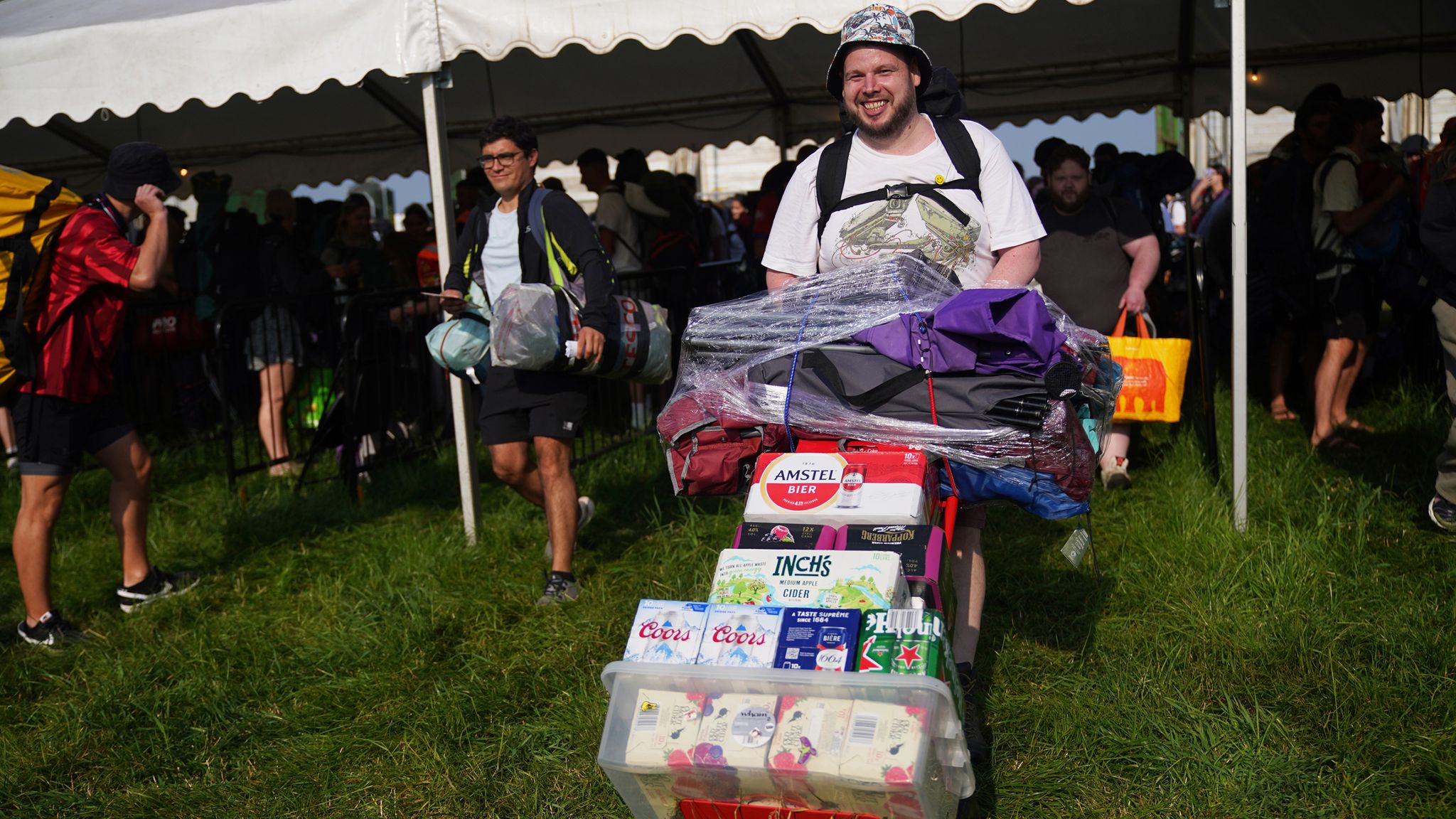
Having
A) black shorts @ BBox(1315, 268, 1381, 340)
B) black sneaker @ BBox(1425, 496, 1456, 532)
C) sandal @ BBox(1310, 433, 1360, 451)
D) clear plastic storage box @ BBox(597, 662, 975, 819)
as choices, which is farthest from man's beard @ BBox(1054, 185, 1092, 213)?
clear plastic storage box @ BBox(597, 662, 975, 819)

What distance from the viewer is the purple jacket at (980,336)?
283 cm

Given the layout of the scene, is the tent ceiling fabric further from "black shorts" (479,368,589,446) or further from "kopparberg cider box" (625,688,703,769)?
"kopparberg cider box" (625,688,703,769)

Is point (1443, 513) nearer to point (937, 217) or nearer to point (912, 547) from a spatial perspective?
point (937, 217)

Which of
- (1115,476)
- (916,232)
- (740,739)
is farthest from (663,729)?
(1115,476)

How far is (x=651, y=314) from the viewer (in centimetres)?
502

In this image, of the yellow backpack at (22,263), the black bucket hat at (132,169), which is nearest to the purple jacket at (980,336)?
the black bucket hat at (132,169)

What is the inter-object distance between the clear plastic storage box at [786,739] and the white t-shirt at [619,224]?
6.46 metres

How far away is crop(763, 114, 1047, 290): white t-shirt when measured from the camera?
10.8 feet

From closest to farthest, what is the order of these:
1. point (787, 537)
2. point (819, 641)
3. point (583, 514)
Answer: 1. point (819, 641)
2. point (787, 537)
3. point (583, 514)

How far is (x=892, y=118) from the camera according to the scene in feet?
10.8

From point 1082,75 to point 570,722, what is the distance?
7.06 metres

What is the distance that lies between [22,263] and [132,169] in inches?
20.9

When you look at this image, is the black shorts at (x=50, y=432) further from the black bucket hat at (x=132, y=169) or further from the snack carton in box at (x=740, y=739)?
the snack carton in box at (x=740, y=739)

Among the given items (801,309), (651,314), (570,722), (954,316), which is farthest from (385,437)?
(954,316)
